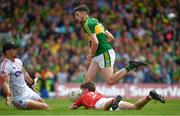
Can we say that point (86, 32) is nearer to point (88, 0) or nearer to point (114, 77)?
point (114, 77)

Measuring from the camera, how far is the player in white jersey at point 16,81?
54.4 ft

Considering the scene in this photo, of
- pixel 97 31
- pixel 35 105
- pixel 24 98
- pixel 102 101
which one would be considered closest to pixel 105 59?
pixel 97 31

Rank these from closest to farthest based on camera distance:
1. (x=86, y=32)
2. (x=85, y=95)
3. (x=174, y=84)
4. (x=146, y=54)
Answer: (x=85, y=95) → (x=86, y=32) → (x=174, y=84) → (x=146, y=54)

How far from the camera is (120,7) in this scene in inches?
1304

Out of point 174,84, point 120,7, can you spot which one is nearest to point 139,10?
point 120,7

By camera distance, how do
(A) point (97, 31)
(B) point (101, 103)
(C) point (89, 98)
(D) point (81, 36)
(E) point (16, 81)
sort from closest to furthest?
(B) point (101, 103) → (C) point (89, 98) → (E) point (16, 81) → (A) point (97, 31) → (D) point (81, 36)

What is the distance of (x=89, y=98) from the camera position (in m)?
16.4

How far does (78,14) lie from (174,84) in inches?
464

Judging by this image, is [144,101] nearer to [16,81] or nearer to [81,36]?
A: [16,81]

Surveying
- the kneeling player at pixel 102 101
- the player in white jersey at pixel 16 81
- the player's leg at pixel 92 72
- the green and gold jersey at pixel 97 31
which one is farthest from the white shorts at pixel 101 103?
the green and gold jersey at pixel 97 31

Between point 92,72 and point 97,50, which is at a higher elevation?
point 97,50

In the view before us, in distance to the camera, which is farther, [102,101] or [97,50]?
[97,50]

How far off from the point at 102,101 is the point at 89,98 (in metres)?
0.38

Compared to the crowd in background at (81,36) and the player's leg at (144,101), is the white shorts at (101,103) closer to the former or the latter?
the player's leg at (144,101)
